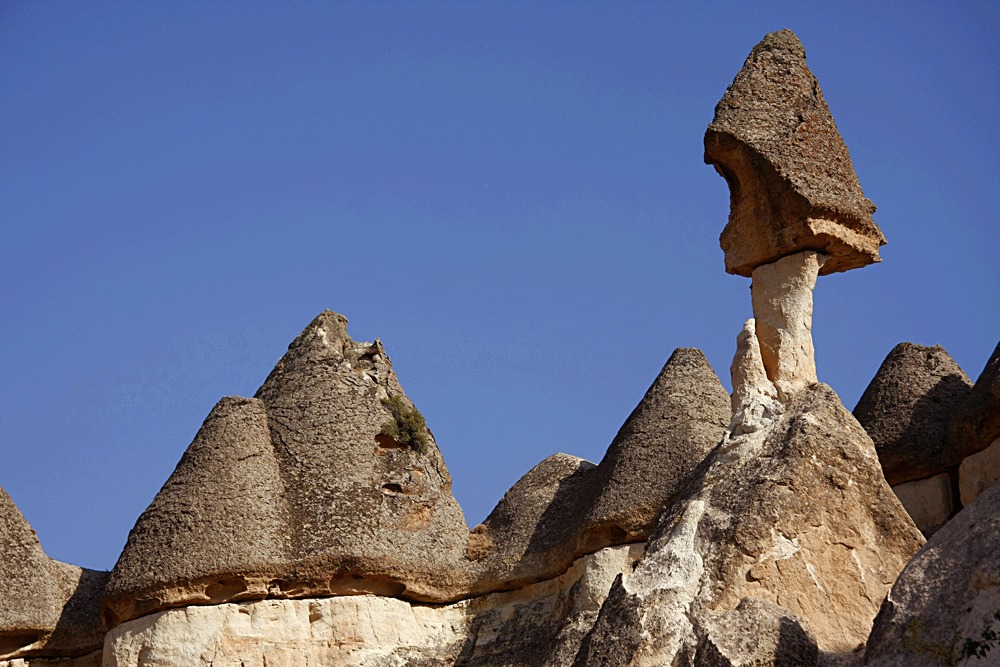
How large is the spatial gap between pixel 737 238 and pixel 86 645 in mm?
8315

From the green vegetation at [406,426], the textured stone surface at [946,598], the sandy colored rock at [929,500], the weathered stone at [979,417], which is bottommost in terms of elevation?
the textured stone surface at [946,598]

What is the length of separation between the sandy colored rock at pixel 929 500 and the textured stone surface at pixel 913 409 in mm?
98

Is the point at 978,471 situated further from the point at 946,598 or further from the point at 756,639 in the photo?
the point at 946,598

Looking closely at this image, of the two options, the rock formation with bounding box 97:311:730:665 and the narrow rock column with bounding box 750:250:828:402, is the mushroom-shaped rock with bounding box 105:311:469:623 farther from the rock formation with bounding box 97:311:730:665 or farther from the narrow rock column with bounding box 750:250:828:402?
the narrow rock column with bounding box 750:250:828:402

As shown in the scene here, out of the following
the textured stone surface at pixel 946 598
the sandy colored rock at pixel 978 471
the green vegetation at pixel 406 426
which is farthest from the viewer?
the green vegetation at pixel 406 426

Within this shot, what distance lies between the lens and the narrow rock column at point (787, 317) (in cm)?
1495

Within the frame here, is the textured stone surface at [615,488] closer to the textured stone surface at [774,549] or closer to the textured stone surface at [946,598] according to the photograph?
the textured stone surface at [774,549]

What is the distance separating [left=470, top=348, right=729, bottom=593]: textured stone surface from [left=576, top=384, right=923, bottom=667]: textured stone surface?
4000 mm

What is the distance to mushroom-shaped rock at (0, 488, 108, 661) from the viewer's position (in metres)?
19.1

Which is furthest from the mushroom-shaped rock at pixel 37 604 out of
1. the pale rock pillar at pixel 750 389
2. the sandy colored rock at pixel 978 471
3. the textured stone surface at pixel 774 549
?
the sandy colored rock at pixel 978 471

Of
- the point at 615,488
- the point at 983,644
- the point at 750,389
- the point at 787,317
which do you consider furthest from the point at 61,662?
the point at 983,644

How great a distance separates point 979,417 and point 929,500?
1.26m

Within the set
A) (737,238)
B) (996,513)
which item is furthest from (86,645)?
(996,513)

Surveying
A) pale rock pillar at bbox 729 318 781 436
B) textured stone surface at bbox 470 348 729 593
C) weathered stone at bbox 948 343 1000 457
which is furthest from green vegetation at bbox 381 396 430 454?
weathered stone at bbox 948 343 1000 457
